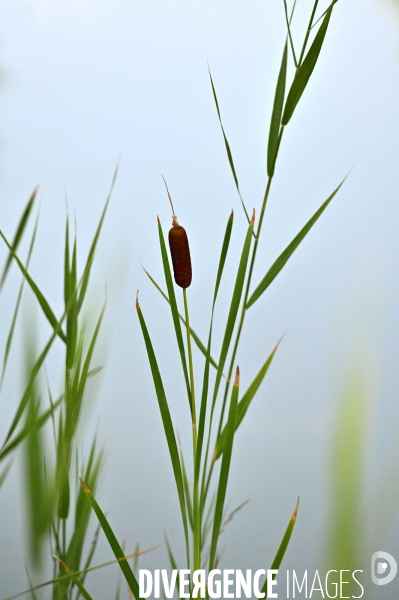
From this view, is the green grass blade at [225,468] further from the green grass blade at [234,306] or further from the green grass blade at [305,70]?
the green grass blade at [305,70]

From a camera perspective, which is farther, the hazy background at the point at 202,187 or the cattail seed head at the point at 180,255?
the hazy background at the point at 202,187

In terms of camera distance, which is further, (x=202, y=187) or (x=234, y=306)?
(x=202, y=187)

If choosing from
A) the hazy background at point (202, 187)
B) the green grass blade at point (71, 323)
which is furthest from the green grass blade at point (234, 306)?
the hazy background at point (202, 187)

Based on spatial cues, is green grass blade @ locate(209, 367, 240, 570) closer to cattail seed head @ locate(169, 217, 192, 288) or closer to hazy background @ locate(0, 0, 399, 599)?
cattail seed head @ locate(169, 217, 192, 288)

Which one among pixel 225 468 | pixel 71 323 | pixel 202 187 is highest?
pixel 202 187

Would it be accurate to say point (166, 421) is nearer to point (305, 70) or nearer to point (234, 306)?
point (234, 306)

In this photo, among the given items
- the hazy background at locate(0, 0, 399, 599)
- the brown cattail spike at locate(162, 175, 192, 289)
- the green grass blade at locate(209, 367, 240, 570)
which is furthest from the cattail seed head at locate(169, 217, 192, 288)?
the hazy background at locate(0, 0, 399, 599)

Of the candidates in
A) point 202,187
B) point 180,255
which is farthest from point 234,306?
point 202,187

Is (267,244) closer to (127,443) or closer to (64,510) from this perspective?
(127,443)
